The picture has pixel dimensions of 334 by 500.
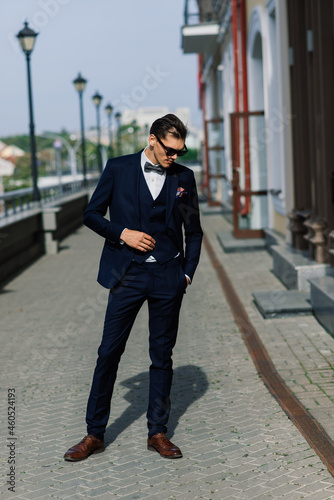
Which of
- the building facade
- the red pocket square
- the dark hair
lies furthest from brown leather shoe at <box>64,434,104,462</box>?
the building facade

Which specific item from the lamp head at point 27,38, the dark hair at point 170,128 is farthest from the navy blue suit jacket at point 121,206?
the lamp head at point 27,38

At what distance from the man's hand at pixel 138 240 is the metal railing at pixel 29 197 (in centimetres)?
1009

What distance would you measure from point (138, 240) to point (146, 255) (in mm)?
144

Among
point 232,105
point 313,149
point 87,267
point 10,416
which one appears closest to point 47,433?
point 10,416

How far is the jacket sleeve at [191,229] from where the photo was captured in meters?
4.60

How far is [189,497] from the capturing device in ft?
13.1

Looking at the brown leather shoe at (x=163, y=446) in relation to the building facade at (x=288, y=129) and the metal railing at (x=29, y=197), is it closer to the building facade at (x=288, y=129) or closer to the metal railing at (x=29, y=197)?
the building facade at (x=288, y=129)

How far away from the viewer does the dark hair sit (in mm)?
4313

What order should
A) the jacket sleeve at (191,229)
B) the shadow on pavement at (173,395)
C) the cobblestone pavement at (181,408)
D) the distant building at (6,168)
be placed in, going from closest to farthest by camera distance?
the cobblestone pavement at (181,408), the jacket sleeve at (191,229), the shadow on pavement at (173,395), the distant building at (6,168)

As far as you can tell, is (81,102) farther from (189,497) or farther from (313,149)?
(189,497)

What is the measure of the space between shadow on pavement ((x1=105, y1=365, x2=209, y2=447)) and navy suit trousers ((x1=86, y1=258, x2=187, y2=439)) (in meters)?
0.37

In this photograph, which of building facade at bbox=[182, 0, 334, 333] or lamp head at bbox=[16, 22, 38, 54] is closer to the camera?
building facade at bbox=[182, 0, 334, 333]

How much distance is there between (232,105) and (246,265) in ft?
36.1

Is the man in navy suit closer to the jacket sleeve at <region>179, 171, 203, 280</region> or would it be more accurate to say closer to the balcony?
the jacket sleeve at <region>179, 171, 203, 280</region>
